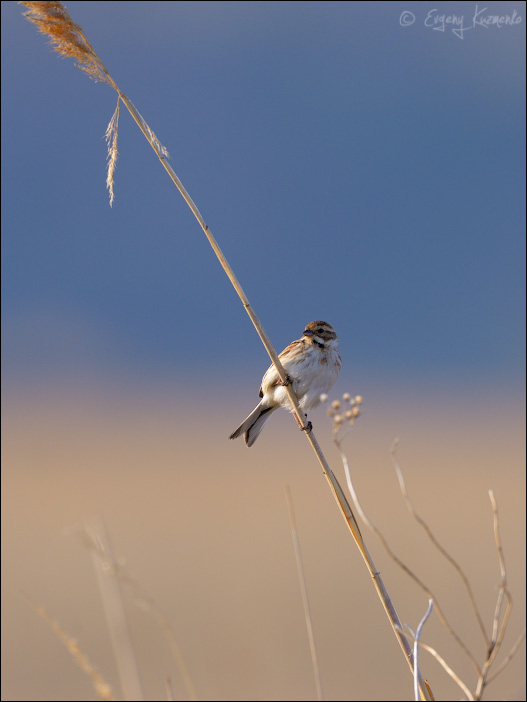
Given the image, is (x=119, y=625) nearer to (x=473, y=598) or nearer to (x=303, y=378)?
(x=303, y=378)

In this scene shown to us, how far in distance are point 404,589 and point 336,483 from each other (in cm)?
827

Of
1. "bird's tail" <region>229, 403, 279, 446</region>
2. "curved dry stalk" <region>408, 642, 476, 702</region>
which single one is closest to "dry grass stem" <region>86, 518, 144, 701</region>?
"bird's tail" <region>229, 403, 279, 446</region>

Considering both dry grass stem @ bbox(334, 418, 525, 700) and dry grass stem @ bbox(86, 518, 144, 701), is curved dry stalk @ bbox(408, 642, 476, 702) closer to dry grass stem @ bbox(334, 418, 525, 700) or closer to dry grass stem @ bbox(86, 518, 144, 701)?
dry grass stem @ bbox(334, 418, 525, 700)

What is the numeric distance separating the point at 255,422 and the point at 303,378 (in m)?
0.35

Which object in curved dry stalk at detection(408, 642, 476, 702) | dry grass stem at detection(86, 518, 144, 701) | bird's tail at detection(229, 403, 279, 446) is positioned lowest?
curved dry stalk at detection(408, 642, 476, 702)

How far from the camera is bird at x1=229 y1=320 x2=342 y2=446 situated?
Result: 4035mm

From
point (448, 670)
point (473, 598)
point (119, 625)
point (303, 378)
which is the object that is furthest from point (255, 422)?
point (473, 598)

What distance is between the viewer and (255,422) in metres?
4.14

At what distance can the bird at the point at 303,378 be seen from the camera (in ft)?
→ 13.2

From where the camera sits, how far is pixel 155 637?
892 centimetres

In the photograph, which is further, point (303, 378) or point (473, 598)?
point (303, 378)

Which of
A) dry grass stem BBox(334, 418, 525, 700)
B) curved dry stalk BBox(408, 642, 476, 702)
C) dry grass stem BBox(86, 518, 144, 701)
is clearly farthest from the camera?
dry grass stem BBox(86, 518, 144, 701)

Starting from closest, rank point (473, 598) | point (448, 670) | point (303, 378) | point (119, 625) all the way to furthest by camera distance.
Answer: point (473, 598) → point (448, 670) → point (119, 625) → point (303, 378)

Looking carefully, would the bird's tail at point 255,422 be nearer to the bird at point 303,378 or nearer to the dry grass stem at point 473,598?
the bird at point 303,378
